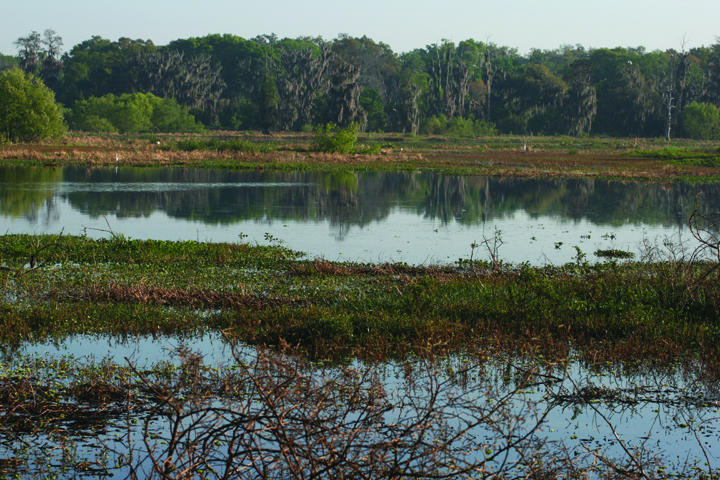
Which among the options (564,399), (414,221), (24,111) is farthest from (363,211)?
(24,111)

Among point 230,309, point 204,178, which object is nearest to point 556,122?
point 204,178

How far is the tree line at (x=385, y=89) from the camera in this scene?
103 meters

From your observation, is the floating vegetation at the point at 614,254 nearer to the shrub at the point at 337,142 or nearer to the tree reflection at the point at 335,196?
the tree reflection at the point at 335,196

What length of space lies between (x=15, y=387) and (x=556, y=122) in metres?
108

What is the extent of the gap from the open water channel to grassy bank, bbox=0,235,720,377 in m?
0.70

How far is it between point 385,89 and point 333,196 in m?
100

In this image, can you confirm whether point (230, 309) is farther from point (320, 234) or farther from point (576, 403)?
point (320, 234)

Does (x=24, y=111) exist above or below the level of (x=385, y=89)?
below

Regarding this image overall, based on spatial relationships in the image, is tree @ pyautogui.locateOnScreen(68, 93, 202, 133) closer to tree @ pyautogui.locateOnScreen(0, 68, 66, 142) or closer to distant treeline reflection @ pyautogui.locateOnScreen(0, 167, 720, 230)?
tree @ pyautogui.locateOnScreen(0, 68, 66, 142)

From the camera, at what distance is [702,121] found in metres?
97.9

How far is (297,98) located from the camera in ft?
371

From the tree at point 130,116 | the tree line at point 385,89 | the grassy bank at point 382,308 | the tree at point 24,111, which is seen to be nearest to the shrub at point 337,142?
the tree at point 24,111

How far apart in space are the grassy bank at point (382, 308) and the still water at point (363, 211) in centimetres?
332

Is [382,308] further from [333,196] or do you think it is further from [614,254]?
[333,196]
